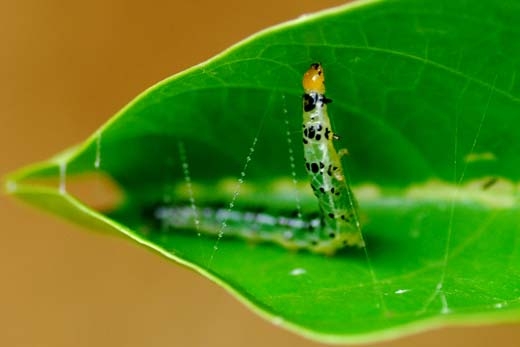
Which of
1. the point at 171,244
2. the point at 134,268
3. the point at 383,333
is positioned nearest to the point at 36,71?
the point at 134,268

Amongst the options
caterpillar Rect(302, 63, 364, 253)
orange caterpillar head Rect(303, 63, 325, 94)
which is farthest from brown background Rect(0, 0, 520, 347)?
orange caterpillar head Rect(303, 63, 325, 94)

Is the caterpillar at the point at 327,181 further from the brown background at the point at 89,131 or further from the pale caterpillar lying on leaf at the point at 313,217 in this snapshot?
the brown background at the point at 89,131

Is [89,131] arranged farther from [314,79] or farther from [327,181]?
[314,79]

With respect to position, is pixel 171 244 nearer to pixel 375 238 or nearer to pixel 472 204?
pixel 375 238

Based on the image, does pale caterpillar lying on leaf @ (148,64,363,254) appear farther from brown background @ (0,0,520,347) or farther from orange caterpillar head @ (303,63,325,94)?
brown background @ (0,0,520,347)

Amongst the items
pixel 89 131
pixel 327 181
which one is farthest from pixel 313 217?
pixel 89 131

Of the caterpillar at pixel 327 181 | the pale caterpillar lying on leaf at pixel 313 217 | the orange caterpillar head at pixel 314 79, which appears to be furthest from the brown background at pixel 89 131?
the orange caterpillar head at pixel 314 79

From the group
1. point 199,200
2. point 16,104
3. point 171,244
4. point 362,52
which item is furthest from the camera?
point 16,104
